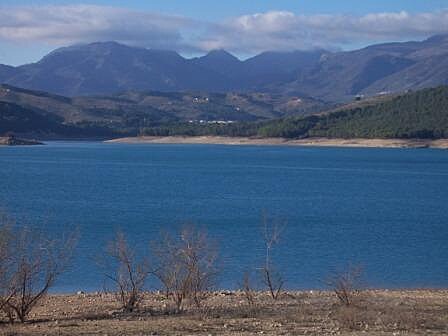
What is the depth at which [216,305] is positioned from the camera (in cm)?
2298

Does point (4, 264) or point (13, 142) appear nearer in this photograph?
point (4, 264)

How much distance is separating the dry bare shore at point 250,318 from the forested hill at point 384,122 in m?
147

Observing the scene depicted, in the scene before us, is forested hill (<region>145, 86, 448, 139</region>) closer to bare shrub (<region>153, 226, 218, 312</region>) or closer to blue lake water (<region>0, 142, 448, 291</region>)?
blue lake water (<region>0, 142, 448, 291</region>)

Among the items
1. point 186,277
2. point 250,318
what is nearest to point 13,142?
point 186,277

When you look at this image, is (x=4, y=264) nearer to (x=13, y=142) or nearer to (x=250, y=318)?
(x=250, y=318)

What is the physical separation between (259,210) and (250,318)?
38.1 meters

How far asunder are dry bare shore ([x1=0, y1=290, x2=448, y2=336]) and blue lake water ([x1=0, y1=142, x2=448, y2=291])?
7.43 m

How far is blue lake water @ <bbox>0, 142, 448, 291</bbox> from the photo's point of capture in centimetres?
3631

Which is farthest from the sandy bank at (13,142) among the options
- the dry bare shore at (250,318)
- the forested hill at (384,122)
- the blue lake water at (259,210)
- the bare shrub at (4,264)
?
the bare shrub at (4,264)

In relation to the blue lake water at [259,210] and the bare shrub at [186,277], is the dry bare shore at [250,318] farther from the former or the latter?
the blue lake water at [259,210]

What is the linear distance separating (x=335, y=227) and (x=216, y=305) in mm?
27511

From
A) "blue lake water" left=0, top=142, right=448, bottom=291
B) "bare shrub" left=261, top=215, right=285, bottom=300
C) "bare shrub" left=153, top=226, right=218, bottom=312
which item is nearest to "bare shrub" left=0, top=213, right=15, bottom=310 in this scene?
"bare shrub" left=153, top=226, right=218, bottom=312

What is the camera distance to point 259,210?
5825 centimetres

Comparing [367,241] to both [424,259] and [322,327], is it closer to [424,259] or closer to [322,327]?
[424,259]
